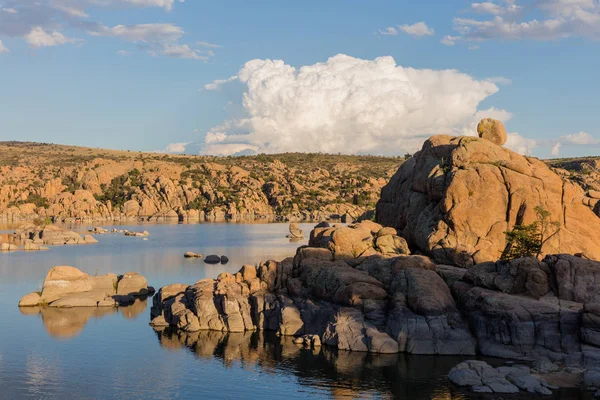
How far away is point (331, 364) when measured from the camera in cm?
4197

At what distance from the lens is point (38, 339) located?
4909cm

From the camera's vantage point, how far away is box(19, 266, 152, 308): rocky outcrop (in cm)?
6059

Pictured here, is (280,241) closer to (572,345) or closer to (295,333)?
(295,333)

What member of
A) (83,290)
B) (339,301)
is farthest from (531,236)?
(83,290)

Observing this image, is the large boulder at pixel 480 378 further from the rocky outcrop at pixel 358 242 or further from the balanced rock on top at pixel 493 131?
the balanced rock on top at pixel 493 131

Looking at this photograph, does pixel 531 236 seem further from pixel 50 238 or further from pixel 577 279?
pixel 50 238

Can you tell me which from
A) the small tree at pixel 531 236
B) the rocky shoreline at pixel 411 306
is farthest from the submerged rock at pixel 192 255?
the small tree at pixel 531 236

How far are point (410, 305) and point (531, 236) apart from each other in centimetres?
1622

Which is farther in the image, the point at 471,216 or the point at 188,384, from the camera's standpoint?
the point at 471,216

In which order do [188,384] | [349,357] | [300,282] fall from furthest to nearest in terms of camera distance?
[300,282]
[349,357]
[188,384]

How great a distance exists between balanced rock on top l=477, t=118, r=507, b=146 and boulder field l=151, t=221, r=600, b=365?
76.2 feet

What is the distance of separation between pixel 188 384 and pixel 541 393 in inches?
772

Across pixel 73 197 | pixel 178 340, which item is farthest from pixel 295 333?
pixel 73 197

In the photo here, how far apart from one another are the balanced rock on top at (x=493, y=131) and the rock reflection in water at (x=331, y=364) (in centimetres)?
3346
